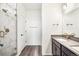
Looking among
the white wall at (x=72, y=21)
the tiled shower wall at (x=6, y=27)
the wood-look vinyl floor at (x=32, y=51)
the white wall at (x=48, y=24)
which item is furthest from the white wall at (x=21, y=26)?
the white wall at (x=72, y=21)

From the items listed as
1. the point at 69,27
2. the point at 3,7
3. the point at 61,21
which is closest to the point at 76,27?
the point at 69,27

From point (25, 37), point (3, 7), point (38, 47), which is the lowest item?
point (38, 47)

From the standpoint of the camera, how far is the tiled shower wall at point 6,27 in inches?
104

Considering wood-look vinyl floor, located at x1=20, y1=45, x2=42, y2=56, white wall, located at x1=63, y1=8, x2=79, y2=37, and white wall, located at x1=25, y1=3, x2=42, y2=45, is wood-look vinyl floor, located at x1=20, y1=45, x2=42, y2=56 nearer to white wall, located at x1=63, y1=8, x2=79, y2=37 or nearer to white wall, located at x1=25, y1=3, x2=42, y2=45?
white wall, located at x1=25, y1=3, x2=42, y2=45

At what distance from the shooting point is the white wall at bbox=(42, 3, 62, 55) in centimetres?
401

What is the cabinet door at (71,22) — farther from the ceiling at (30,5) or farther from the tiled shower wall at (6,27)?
the tiled shower wall at (6,27)

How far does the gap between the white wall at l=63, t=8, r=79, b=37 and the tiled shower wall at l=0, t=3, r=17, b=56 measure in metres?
1.71

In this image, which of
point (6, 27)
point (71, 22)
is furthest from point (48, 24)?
point (6, 27)

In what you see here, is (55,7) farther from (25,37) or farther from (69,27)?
(25,37)

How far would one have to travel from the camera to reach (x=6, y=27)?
2.82m

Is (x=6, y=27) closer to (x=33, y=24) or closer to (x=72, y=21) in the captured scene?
(x=33, y=24)

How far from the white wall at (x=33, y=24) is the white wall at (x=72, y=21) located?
86cm

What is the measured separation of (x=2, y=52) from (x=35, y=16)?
147 centimetres

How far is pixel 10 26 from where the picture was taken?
116 inches
